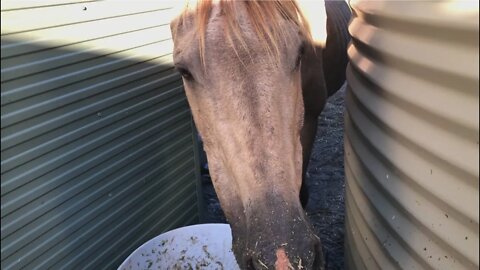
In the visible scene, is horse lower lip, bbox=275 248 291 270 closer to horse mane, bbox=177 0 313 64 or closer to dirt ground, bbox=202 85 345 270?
horse mane, bbox=177 0 313 64

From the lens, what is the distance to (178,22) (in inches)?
81.4

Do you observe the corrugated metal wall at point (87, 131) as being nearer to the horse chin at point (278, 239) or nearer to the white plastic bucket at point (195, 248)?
the white plastic bucket at point (195, 248)

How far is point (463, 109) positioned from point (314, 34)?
1458mm

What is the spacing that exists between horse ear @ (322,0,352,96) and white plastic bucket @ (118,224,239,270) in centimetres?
168

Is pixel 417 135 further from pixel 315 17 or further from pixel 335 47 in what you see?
pixel 335 47

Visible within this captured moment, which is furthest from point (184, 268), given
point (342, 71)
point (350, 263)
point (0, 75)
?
point (342, 71)

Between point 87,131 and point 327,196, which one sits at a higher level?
point 87,131

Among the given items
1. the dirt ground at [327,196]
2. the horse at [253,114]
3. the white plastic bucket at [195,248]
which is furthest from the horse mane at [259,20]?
the dirt ground at [327,196]

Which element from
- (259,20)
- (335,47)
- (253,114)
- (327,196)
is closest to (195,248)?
(253,114)

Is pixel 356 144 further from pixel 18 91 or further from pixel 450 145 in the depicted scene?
pixel 18 91

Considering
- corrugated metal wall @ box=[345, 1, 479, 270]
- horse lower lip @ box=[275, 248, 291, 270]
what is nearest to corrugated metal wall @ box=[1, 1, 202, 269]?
horse lower lip @ box=[275, 248, 291, 270]

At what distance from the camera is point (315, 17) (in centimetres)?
245

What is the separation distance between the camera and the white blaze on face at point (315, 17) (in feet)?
7.16

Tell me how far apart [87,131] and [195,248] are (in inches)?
35.5
